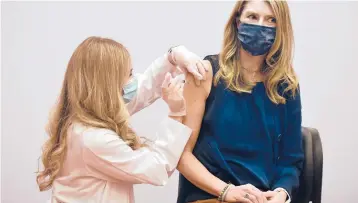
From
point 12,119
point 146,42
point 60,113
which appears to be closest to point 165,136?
point 60,113

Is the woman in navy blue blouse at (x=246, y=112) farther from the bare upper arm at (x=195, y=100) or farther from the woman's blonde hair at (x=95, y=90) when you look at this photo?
the woman's blonde hair at (x=95, y=90)

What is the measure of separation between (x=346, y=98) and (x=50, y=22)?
165 centimetres

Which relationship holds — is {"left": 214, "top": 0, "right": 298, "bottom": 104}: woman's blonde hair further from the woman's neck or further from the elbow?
the elbow

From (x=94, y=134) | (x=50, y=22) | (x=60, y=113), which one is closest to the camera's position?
(x=94, y=134)

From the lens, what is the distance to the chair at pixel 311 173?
2.09m

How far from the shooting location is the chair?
2086 mm

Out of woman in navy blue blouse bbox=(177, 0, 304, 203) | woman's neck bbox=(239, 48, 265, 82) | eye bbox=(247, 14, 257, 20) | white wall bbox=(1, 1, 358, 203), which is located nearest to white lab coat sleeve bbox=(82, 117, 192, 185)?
woman in navy blue blouse bbox=(177, 0, 304, 203)

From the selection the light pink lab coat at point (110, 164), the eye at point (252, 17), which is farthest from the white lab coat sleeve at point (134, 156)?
the eye at point (252, 17)

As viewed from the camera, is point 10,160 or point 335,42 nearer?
point 10,160

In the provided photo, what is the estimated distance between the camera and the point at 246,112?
198 cm

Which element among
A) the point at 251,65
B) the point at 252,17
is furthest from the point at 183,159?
the point at 252,17

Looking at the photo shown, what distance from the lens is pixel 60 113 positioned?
1.92 metres

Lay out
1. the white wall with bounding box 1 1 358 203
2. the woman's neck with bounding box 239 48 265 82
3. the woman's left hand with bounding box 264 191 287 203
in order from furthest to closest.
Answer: the white wall with bounding box 1 1 358 203, the woman's neck with bounding box 239 48 265 82, the woman's left hand with bounding box 264 191 287 203

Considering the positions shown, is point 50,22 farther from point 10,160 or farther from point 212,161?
point 212,161
